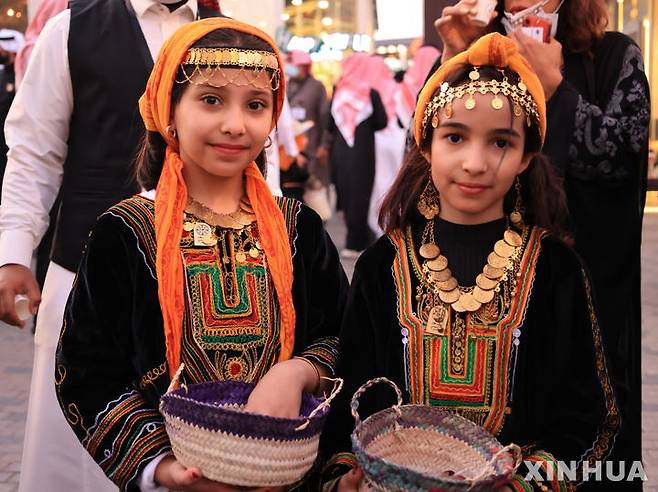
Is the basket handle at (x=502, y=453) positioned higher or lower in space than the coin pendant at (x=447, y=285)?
lower

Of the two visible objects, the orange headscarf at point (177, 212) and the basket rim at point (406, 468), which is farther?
the orange headscarf at point (177, 212)

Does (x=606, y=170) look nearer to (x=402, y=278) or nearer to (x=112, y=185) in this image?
(x=402, y=278)

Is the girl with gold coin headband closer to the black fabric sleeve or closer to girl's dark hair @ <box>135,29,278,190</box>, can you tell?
girl's dark hair @ <box>135,29,278,190</box>

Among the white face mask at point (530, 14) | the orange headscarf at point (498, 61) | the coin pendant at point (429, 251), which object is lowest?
the coin pendant at point (429, 251)

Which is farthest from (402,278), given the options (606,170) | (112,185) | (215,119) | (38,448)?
(38,448)

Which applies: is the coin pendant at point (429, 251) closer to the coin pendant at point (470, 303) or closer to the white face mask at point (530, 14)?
the coin pendant at point (470, 303)

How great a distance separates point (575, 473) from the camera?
2043 millimetres

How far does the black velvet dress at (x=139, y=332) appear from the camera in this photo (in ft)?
Answer: 6.93

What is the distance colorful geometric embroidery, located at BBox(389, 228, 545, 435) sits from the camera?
2.06 m

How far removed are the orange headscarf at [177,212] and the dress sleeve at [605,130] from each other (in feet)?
2.65

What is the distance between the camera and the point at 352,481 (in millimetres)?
1970

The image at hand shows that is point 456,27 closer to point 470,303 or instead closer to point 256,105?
point 256,105

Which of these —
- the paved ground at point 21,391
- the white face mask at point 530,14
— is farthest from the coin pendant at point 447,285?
the paved ground at point 21,391

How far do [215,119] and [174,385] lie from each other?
591 mm
